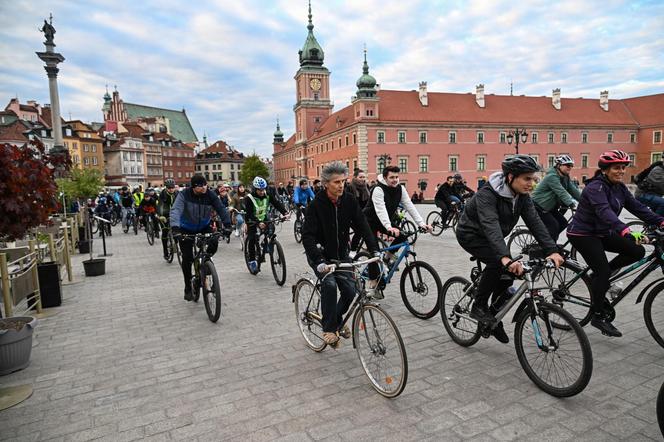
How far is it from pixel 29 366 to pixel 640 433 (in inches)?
224

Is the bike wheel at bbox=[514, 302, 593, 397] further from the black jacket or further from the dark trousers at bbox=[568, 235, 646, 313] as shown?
the black jacket

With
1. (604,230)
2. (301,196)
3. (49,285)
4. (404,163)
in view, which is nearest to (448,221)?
(301,196)

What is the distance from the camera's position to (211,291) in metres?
6.11

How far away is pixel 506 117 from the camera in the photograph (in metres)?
67.6

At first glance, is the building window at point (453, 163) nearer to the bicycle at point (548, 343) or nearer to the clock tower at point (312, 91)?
the clock tower at point (312, 91)

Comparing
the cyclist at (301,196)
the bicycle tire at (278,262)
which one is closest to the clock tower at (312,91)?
the cyclist at (301,196)

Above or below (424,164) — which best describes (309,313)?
below

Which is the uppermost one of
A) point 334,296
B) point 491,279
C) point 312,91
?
point 312,91

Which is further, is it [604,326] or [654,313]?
[604,326]

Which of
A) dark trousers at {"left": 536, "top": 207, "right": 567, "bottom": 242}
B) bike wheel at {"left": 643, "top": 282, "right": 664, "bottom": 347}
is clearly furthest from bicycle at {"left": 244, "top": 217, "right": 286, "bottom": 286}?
bike wheel at {"left": 643, "top": 282, "right": 664, "bottom": 347}

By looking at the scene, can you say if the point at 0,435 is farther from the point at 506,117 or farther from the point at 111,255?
the point at 506,117

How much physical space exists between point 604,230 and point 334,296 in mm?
3028

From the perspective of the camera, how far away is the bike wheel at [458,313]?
4.50 metres

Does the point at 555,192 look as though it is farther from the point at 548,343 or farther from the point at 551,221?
the point at 548,343
